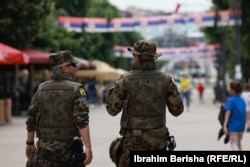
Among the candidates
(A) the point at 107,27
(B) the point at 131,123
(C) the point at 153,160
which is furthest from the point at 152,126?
(A) the point at 107,27

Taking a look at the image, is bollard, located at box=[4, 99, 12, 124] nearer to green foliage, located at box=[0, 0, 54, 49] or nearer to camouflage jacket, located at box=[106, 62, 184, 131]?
green foliage, located at box=[0, 0, 54, 49]

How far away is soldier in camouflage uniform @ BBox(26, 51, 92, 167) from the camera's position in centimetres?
734

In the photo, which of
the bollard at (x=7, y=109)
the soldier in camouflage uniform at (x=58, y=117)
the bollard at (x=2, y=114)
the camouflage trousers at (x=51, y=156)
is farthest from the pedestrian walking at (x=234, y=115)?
the bollard at (x=7, y=109)

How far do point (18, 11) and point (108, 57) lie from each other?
40326 mm

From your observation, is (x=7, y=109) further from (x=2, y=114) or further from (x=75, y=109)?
(x=75, y=109)

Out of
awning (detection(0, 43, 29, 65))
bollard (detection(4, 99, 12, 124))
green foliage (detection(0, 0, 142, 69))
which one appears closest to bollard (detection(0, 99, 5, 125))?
bollard (detection(4, 99, 12, 124))

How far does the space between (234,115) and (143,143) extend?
14.8 feet

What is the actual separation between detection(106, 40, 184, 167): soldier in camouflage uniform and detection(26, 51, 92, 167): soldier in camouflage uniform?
1.39 feet

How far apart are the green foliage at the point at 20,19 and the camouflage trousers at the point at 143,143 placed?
22.2 meters

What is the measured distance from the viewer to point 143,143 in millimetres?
7531

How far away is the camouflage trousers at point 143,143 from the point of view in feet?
24.7

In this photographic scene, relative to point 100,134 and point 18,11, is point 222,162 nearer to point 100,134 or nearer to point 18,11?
point 100,134

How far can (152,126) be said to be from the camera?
7.58 metres

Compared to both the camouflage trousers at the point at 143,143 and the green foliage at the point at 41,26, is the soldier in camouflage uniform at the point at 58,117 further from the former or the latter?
the green foliage at the point at 41,26
